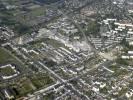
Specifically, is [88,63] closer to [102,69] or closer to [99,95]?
[102,69]

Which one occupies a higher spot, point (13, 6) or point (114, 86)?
point (13, 6)

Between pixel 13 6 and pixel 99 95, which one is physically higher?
pixel 13 6

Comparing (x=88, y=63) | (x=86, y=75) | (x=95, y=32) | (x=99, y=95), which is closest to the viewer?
(x=99, y=95)

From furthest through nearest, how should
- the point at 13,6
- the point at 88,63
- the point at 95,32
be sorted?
the point at 13,6
the point at 95,32
the point at 88,63

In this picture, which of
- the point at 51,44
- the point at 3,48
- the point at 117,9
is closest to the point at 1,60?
the point at 3,48

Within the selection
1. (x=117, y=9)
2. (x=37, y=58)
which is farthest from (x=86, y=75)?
(x=117, y=9)

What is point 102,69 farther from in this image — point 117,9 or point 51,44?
point 117,9

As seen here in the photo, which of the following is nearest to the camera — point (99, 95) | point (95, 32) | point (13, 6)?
point (99, 95)

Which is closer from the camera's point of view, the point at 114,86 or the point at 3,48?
the point at 114,86

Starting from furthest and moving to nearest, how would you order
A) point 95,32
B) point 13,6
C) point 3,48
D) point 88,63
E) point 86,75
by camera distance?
point 13,6 < point 95,32 < point 3,48 < point 88,63 < point 86,75
